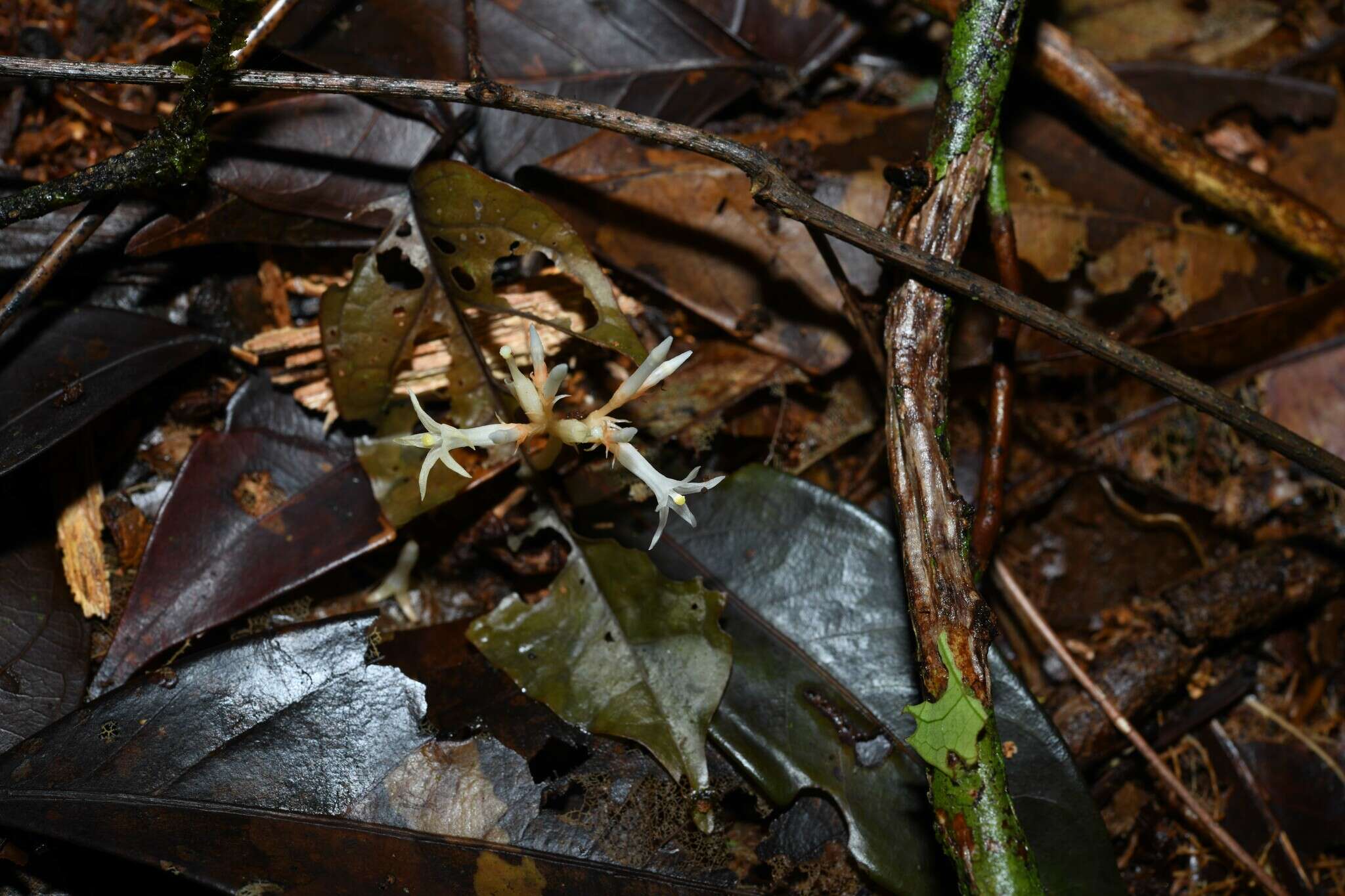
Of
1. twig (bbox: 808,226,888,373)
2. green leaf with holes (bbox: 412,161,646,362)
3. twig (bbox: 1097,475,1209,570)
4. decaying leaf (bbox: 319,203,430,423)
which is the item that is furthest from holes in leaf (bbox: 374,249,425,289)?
twig (bbox: 1097,475,1209,570)

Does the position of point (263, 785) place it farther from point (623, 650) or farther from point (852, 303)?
point (852, 303)

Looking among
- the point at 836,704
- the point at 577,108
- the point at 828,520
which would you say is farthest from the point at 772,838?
the point at 577,108

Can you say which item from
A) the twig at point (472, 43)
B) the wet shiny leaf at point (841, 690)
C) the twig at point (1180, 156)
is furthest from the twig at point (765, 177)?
the twig at point (1180, 156)

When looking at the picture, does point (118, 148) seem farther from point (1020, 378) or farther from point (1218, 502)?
point (1218, 502)

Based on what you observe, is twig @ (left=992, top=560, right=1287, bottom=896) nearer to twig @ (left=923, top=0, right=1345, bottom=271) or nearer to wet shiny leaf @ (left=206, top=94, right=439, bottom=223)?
twig @ (left=923, top=0, right=1345, bottom=271)

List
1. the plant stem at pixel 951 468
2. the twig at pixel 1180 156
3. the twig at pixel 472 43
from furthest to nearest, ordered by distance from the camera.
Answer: the twig at pixel 1180 156, the twig at pixel 472 43, the plant stem at pixel 951 468

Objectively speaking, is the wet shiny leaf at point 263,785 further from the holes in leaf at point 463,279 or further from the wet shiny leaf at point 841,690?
the holes in leaf at point 463,279
